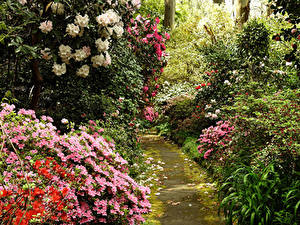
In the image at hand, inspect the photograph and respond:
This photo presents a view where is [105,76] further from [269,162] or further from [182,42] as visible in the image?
[182,42]

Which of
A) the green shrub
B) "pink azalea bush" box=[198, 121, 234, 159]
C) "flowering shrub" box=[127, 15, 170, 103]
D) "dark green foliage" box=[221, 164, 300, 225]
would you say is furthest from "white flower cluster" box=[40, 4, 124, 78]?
the green shrub

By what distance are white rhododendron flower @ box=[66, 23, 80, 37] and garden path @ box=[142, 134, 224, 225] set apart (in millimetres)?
2554

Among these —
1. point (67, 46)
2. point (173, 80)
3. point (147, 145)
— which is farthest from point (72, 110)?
point (173, 80)

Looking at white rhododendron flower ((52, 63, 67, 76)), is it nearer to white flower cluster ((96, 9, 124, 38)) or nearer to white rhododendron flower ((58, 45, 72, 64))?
white rhododendron flower ((58, 45, 72, 64))

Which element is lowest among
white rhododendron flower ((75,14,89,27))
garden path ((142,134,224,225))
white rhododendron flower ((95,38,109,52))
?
garden path ((142,134,224,225))

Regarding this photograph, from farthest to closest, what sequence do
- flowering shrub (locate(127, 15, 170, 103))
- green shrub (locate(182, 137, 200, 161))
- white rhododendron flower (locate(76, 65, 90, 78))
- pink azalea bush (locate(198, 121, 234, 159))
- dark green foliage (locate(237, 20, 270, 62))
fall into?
1. flowering shrub (locate(127, 15, 170, 103))
2. green shrub (locate(182, 137, 200, 161))
3. dark green foliage (locate(237, 20, 270, 62))
4. pink azalea bush (locate(198, 121, 234, 159))
5. white rhododendron flower (locate(76, 65, 90, 78))

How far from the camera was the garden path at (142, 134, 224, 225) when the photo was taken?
138 inches

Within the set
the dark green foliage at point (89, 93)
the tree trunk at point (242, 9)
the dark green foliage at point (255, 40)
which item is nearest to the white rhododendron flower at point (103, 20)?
the dark green foliage at point (89, 93)

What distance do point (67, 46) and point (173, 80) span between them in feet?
33.1

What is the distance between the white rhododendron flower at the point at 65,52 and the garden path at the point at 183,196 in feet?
7.82

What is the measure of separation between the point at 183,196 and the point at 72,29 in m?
2.96

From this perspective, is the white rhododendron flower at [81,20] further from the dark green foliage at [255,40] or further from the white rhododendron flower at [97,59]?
the dark green foliage at [255,40]

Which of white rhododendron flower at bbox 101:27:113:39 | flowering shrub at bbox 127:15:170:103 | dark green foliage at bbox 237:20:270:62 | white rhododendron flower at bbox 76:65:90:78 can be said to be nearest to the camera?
white rhododendron flower at bbox 101:27:113:39

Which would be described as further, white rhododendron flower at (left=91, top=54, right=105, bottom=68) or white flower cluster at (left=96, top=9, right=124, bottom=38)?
white rhododendron flower at (left=91, top=54, right=105, bottom=68)
